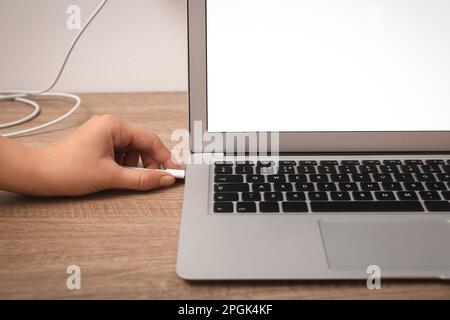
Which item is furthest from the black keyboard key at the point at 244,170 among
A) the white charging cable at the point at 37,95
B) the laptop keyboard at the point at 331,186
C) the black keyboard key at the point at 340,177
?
the white charging cable at the point at 37,95

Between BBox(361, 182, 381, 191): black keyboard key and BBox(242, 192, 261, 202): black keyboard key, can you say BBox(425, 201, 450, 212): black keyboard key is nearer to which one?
BBox(361, 182, 381, 191): black keyboard key

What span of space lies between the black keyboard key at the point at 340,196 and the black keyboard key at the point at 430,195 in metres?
0.09

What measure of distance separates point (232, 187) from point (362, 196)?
0.51 feet

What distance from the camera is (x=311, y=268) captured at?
446 millimetres

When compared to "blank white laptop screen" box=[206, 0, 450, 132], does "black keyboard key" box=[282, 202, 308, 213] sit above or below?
below

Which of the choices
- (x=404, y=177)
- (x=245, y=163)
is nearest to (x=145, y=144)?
(x=245, y=163)

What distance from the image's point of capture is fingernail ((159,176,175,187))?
1.99ft

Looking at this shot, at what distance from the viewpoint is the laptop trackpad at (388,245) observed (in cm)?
45

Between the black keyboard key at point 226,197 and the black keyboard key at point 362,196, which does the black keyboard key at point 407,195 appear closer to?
the black keyboard key at point 362,196

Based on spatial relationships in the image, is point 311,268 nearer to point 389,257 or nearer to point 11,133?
point 389,257

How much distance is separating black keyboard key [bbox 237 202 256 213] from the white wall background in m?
0.48

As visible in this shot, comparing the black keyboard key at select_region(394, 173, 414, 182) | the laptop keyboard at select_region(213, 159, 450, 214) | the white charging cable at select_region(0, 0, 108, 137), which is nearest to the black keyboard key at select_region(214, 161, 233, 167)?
the laptop keyboard at select_region(213, 159, 450, 214)
